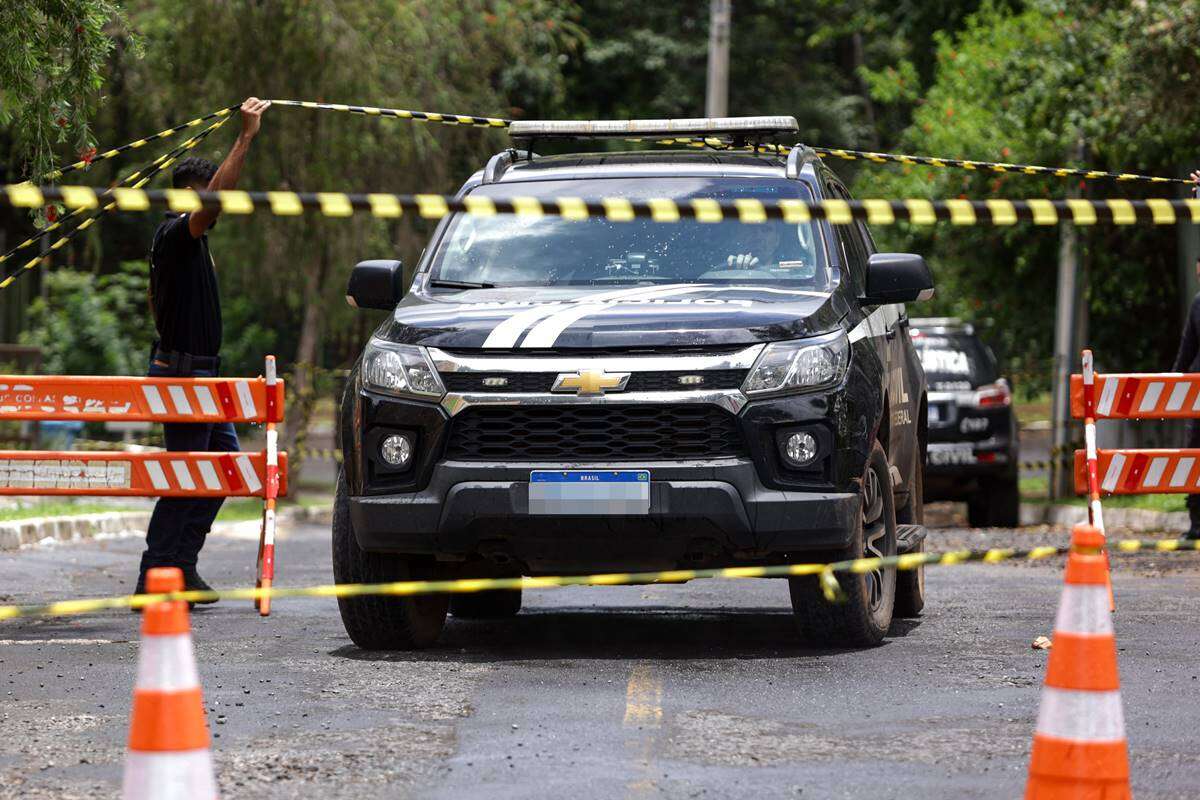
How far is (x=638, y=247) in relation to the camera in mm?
8789

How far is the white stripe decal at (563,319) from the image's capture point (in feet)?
25.7

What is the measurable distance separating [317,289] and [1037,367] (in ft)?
28.9

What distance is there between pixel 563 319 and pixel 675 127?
6.60ft

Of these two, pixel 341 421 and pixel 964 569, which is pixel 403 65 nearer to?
pixel 964 569

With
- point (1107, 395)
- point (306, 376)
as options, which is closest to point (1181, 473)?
point (1107, 395)

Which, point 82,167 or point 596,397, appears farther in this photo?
point 82,167

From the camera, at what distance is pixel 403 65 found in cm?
2336

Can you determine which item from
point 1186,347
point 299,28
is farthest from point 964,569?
point 299,28

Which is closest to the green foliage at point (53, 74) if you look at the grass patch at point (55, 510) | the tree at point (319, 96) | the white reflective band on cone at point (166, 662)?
the grass patch at point (55, 510)

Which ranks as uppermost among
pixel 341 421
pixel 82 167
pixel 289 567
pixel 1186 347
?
pixel 82 167

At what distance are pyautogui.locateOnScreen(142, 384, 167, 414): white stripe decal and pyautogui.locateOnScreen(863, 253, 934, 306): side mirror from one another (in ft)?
10.9

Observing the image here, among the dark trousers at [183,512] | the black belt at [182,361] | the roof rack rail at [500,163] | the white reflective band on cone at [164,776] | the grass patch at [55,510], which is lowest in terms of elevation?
the grass patch at [55,510]

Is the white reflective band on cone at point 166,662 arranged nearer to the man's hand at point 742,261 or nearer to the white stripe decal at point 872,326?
the white stripe decal at point 872,326

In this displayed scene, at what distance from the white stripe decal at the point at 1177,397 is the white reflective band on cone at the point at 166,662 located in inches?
288
